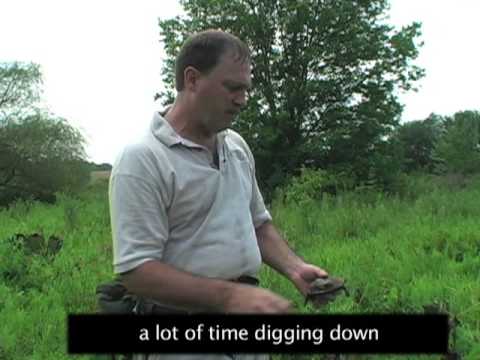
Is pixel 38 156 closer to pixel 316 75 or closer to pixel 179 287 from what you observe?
pixel 316 75

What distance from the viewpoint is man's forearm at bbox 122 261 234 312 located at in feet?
6.10

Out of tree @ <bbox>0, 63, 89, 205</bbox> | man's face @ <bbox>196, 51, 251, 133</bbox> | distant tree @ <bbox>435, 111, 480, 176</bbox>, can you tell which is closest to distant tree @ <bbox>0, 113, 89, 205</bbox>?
tree @ <bbox>0, 63, 89, 205</bbox>

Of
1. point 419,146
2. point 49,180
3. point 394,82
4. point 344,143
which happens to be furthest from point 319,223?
point 419,146

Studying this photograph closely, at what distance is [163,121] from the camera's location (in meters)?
2.11

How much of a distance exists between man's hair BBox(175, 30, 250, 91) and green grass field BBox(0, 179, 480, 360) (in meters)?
2.29

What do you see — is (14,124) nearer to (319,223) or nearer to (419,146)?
(319,223)

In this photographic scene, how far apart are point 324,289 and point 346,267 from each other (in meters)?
3.82

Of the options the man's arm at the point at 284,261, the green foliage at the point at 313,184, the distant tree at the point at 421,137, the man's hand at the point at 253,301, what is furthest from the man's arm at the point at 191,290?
the distant tree at the point at 421,137

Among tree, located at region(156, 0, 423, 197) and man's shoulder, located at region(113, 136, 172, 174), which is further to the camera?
tree, located at region(156, 0, 423, 197)

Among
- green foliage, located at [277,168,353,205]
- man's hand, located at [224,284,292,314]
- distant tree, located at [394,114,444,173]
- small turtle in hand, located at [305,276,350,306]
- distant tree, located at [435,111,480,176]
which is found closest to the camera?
man's hand, located at [224,284,292,314]

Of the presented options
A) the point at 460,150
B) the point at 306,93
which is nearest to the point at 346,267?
the point at 306,93

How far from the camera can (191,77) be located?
6.81ft

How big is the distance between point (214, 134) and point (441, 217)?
24.0 feet
